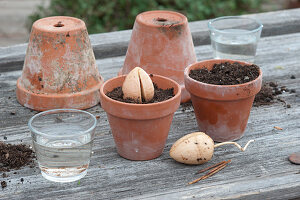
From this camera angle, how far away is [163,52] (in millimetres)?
1819

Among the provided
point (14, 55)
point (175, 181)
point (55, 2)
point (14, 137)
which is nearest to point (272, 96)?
point (175, 181)

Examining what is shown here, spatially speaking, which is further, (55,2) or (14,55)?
(55,2)

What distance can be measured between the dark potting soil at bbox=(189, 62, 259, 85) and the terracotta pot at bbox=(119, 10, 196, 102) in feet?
0.58

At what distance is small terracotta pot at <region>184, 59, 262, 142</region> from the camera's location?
1533mm

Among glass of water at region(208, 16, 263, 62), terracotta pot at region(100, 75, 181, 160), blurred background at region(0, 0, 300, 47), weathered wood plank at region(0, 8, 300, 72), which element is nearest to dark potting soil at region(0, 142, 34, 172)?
terracotta pot at region(100, 75, 181, 160)

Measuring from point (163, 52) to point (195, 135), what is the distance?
470mm

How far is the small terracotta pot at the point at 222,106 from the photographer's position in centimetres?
153

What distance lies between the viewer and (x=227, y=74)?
163 centimetres

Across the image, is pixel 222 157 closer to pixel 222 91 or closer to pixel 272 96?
pixel 222 91

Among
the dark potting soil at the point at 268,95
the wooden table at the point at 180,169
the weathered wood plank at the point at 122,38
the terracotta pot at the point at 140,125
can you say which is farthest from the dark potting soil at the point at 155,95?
the weathered wood plank at the point at 122,38

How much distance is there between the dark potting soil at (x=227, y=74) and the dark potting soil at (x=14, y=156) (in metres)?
0.58

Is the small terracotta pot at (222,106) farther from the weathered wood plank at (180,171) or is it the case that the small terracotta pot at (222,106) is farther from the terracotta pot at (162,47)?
the terracotta pot at (162,47)

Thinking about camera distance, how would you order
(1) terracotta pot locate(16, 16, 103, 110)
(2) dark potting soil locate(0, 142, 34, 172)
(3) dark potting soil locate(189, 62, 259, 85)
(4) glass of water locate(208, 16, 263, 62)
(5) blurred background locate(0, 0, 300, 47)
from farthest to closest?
(5) blurred background locate(0, 0, 300, 47) < (4) glass of water locate(208, 16, 263, 62) < (1) terracotta pot locate(16, 16, 103, 110) < (3) dark potting soil locate(189, 62, 259, 85) < (2) dark potting soil locate(0, 142, 34, 172)

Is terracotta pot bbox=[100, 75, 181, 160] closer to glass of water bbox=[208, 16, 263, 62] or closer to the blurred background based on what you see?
glass of water bbox=[208, 16, 263, 62]
